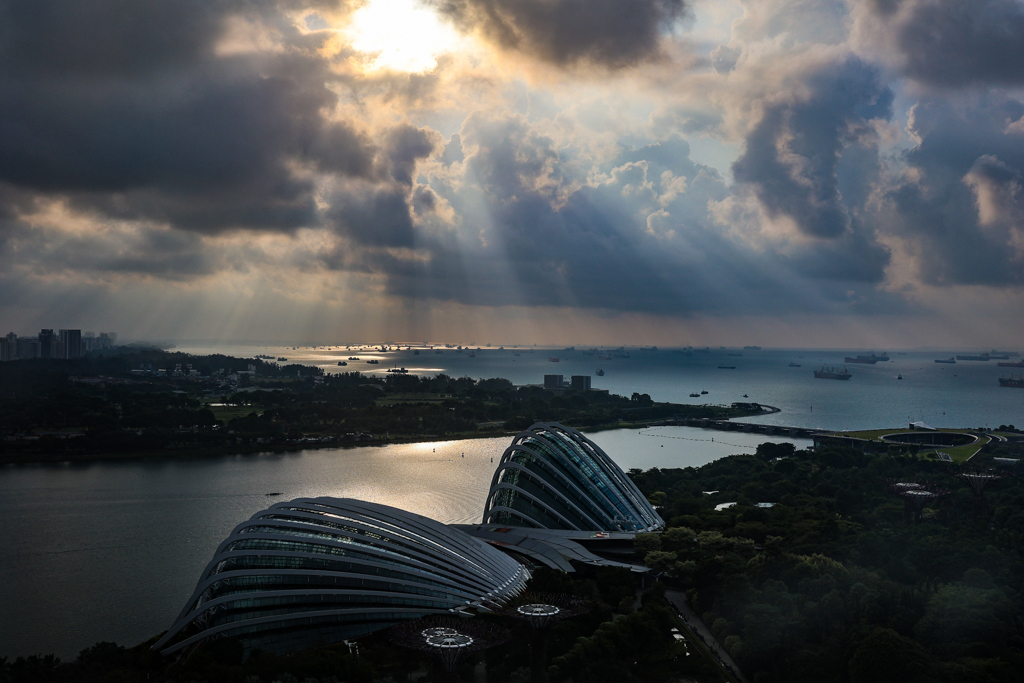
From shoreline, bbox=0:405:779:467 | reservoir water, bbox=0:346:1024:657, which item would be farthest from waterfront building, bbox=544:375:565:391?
shoreline, bbox=0:405:779:467

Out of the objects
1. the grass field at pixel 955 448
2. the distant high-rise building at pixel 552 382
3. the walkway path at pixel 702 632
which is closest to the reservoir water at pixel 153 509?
the grass field at pixel 955 448

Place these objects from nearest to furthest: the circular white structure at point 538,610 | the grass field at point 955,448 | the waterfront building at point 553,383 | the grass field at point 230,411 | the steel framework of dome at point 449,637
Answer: the steel framework of dome at point 449,637 < the circular white structure at point 538,610 < the grass field at point 955,448 < the grass field at point 230,411 < the waterfront building at point 553,383

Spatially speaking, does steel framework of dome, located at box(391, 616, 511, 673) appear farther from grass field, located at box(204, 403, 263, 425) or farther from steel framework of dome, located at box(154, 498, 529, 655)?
grass field, located at box(204, 403, 263, 425)

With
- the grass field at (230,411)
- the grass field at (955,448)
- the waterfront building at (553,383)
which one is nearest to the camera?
the grass field at (955,448)

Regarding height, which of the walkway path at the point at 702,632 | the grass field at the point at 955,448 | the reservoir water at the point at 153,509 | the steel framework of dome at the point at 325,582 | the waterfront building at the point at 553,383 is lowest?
the reservoir water at the point at 153,509

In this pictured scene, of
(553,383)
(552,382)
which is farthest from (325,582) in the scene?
(552,382)

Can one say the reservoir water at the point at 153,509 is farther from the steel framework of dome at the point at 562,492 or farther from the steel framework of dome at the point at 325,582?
the steel framework of dome at the point at 562,492
